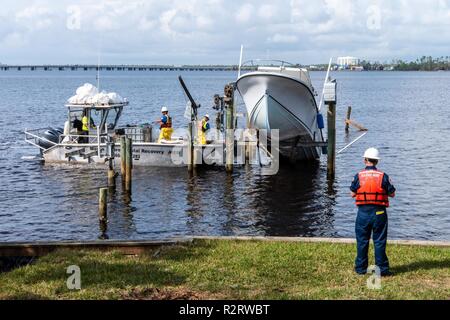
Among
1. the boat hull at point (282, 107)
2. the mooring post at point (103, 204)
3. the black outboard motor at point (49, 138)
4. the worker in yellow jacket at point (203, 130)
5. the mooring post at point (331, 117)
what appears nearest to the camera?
the mooring post at point (103, 204)

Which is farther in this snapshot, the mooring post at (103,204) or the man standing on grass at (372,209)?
the mooring post at (103,204)

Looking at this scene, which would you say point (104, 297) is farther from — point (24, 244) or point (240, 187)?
point (240, 187)

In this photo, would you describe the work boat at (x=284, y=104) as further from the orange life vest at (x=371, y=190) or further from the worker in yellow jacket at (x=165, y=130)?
the orange life vest at (x=371, y=190)

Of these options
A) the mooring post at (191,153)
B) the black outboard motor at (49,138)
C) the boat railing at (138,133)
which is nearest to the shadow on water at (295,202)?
the mooring post at (191,153)

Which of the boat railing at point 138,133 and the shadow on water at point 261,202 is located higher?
the boat railing at point 138,133

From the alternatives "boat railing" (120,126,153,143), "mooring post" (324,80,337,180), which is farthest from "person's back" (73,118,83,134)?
"mooring post" (324,80,337,180)

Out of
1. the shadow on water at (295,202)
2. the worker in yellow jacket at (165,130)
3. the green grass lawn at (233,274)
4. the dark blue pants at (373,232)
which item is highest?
the worker in yellow jacket at (165,130)

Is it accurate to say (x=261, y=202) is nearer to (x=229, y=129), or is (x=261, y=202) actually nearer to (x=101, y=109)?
(x=229, y=129)

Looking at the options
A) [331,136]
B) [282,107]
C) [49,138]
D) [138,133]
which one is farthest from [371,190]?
[49,138]

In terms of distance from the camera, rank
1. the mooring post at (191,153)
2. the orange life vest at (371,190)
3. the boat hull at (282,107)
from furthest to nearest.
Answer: the boat hull at (282,107) → the mooring post at (191,153) → the orange life vest at (371,190)

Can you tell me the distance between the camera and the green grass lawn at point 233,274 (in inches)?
355

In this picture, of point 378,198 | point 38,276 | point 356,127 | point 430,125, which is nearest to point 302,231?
point 378,198

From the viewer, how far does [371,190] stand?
32.6 ft
